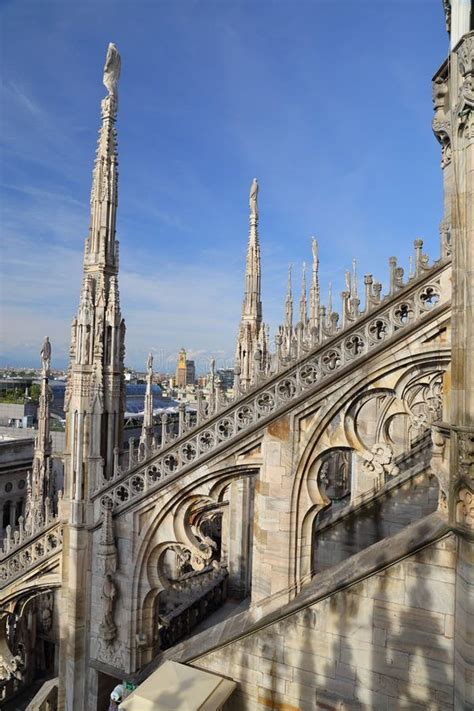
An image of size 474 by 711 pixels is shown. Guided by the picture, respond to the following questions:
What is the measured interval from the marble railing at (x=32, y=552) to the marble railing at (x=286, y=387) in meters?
1.78

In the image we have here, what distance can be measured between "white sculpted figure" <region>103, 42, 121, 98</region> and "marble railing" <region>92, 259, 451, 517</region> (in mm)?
7630

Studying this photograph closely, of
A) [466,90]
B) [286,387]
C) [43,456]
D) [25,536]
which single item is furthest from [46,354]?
[466,90]

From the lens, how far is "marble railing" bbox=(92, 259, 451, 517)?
789 cm

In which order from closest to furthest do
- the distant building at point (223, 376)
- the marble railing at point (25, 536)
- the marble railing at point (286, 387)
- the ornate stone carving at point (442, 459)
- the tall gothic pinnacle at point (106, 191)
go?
the ornate stone carving at point (442, 459) < the marble railing at point (286, 387) < the tall gothic pinnacle at point (106, 191) < the marble railing at point (25, 536) < the distant building at point (223, 376)

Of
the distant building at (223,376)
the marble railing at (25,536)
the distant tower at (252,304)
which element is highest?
the distant tower at (252,304)

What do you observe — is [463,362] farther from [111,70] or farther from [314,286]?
[314,286]

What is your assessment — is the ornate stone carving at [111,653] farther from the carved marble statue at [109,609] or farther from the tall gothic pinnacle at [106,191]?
the tall gothic pinnacle at [106,191]

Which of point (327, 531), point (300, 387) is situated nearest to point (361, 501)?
point (327, 531)

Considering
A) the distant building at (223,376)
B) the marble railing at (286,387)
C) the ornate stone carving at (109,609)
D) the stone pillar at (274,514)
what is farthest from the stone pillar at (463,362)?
the ornate stone carving at (109,609)

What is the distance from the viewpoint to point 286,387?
873cm

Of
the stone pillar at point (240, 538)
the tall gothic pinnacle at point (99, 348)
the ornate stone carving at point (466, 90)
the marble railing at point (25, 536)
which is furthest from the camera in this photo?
the stone pillar at point (240, 538)

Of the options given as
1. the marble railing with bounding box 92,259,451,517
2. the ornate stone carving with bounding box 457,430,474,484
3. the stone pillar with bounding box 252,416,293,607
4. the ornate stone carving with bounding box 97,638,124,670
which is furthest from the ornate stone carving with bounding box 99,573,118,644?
the ornate stone carving with bounding box 457,430,474,484

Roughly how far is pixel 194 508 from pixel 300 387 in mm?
3311

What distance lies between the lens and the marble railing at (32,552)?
11069mm
